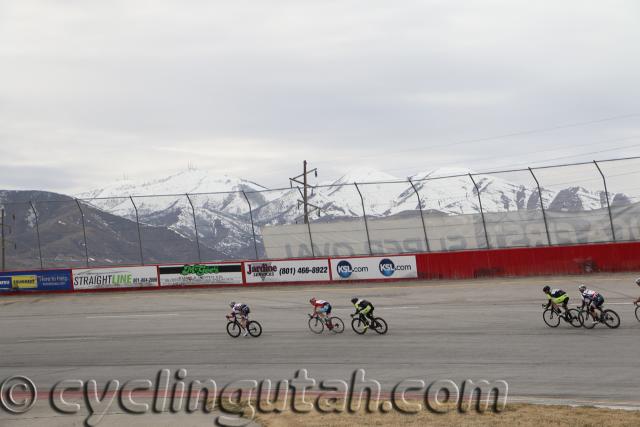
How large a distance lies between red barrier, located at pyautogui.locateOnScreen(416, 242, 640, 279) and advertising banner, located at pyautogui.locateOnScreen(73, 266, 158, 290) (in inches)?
523

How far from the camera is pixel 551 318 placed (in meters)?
19.3

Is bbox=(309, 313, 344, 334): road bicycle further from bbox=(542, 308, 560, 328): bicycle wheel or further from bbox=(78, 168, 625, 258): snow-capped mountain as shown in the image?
bbox=(78, 168, 625, 258): snow-capped mountain

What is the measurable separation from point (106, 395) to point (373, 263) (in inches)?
801

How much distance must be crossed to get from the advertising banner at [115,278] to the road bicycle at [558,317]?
2162cm

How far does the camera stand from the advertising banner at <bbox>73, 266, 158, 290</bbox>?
36000 millimetres

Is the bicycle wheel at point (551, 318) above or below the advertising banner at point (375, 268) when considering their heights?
below

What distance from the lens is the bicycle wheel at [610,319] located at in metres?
18.2

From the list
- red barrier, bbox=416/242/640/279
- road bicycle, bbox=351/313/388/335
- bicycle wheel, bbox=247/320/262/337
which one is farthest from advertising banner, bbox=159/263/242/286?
road bicycle, bbox=351/313/388/335

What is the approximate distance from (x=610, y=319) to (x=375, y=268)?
1530 cm

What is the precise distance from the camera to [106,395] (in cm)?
1354

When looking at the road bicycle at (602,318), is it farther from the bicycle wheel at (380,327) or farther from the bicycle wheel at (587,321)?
the bicycle wheel at (380,327)

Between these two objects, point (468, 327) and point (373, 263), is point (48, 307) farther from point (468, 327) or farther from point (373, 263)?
point (468, 327)

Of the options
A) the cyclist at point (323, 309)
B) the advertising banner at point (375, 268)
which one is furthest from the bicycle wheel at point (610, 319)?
the advertising banner at point (375, 268)

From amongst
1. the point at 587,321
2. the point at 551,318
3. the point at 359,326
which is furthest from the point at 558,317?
the point at 359,326
